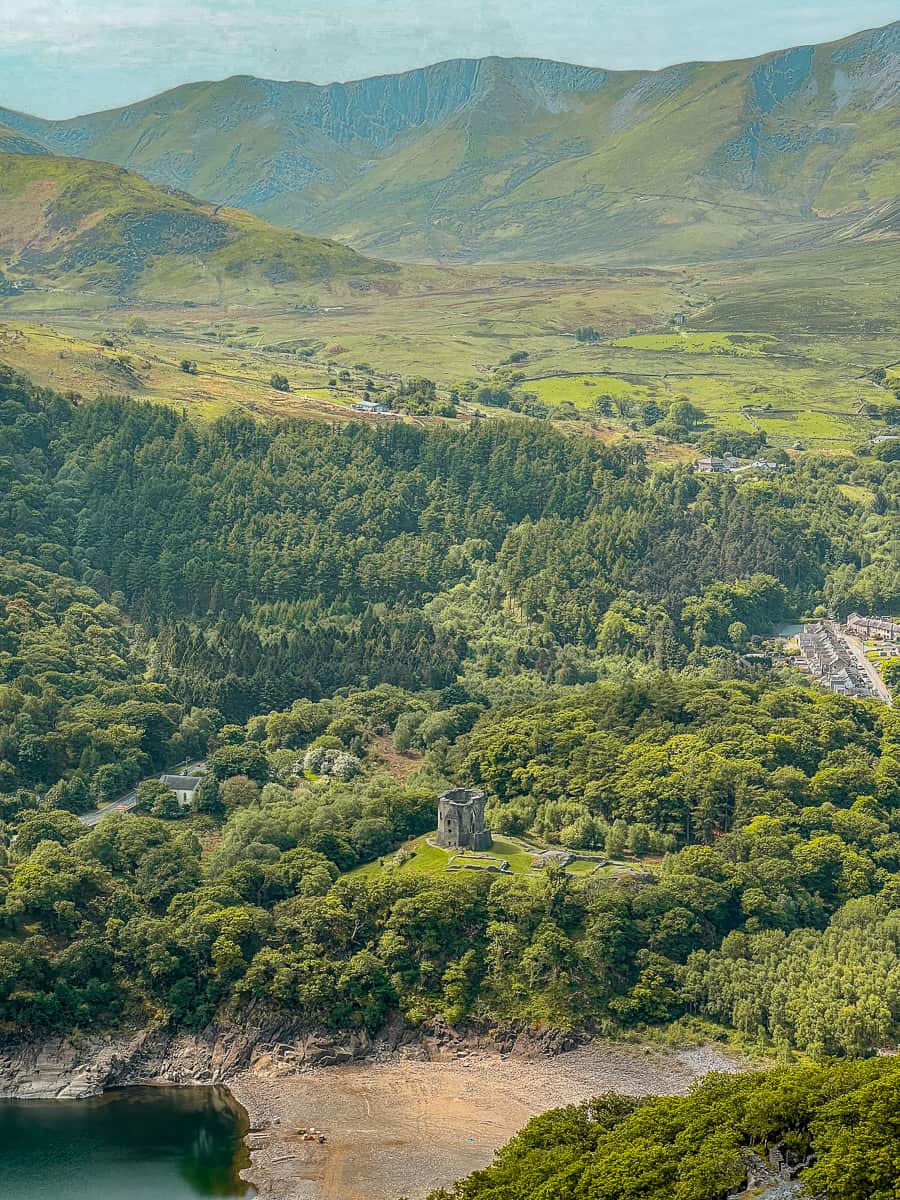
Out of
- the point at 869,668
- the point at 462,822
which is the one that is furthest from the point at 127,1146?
the point at 869,668

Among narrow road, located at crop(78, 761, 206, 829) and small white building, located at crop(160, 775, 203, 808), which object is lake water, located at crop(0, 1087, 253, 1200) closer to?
narrow road, located at crop(78, 761, 206, 829)

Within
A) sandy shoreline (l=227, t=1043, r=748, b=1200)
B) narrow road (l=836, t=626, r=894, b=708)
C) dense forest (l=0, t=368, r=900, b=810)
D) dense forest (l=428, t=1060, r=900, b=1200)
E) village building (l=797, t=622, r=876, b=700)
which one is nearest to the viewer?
dense forest (l=428, t=1060, r=900, b=1200)

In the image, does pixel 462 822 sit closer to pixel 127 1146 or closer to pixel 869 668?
pixel 127 1146

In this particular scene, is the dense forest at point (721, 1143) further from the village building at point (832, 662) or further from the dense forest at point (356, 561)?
the village building at point (832, 662)

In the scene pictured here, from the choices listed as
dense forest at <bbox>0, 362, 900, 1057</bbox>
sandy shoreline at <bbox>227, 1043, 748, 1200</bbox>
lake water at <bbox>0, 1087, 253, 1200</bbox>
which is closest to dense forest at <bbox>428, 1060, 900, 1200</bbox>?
sandy shoreline at <bbox>227, 1043, 748, 1200</bbox>

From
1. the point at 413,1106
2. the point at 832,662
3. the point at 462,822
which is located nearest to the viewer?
the point at 413,1106

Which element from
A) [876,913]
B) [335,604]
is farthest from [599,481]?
[876,913]

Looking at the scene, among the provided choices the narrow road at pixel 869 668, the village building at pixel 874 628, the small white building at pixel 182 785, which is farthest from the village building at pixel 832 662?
the small white building at pixel 182 785
